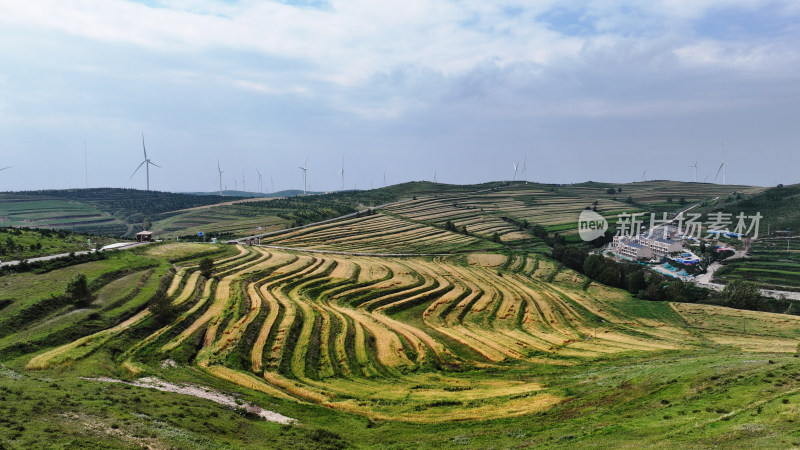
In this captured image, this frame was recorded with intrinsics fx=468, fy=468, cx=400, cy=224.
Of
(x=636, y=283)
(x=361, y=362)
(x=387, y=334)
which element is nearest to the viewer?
(x=361, y=362)

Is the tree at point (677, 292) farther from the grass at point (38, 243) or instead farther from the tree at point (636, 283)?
the grass at point (38, 243)

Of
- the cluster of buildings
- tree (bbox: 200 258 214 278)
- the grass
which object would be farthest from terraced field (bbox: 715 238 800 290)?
the grass

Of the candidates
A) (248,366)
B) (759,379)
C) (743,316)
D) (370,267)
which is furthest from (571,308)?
(248,366)

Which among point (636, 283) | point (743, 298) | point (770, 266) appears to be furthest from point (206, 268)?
point (770, 266)

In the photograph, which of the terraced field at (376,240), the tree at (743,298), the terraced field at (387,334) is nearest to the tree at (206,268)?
the terraced field at (387,334)

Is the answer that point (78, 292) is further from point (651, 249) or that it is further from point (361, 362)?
point (651, 249)


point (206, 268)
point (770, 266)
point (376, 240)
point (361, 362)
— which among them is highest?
point (206, 268)
